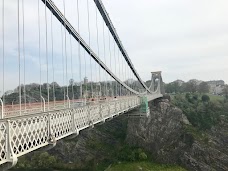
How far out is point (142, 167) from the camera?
44.1 metres

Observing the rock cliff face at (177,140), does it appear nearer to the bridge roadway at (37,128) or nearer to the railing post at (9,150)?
the bridge roadway at (37,128)

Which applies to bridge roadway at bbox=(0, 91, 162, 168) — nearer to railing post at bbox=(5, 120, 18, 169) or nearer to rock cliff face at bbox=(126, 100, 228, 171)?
railing post at bbox=(5, 120, 18, 169)

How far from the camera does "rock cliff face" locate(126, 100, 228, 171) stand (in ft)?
150

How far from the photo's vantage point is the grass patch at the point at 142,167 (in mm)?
Answer: 43269

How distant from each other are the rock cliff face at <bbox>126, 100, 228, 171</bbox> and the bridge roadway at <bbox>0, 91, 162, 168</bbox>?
29.0 metres

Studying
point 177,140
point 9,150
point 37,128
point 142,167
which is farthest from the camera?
point 177,140

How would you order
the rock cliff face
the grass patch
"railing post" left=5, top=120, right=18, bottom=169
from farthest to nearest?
the rock cliff face < the grass patch < "railing post" left=5, top=120, right=18, bottom=169

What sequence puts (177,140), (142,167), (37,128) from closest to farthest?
1. (37,128)
2. (142,167)
3. (177,140)

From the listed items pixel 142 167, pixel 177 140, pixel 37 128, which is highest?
pixel 37 128

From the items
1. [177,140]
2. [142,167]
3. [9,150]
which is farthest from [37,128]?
[177,140]

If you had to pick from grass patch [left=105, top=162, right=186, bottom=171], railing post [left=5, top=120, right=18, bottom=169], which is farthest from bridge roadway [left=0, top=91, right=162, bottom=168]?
grass patch [left=105, top=162, right=186, bottom=171]

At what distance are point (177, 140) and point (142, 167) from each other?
29.8 feet

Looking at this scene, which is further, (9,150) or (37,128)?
(37,128)

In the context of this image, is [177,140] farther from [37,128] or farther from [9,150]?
[9,150]
